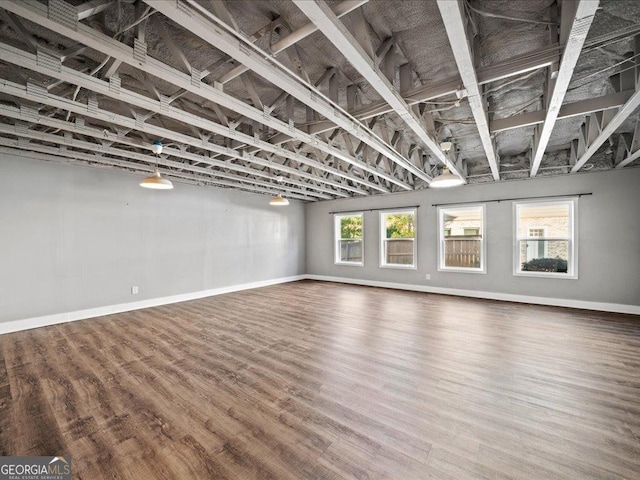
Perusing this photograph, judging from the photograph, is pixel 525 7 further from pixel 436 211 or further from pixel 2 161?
pixel 2 161

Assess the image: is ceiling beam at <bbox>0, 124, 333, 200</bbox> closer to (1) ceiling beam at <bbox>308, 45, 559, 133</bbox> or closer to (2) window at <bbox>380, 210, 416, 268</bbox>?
(1) ceiling beam at <bbox>308, 45, 559, 133</bbox>

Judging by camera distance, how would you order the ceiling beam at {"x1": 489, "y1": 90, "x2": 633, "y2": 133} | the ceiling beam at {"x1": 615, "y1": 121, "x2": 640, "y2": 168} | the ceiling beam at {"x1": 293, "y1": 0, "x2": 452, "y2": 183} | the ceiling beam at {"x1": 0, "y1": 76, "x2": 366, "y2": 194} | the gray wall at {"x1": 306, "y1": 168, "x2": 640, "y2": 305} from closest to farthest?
the ceiling beam at {"x1": 293, "y1": 0, "x2": 452, "y2": 183}
the ceiling beam at {"x1": 0, "y1": 76, "x2": 366, "y2": 194}
the ceiling beam at {"x1": 489, "y1": 90, "x2": 633, "y2": 133}
the ceiling beam at {"x1": 615, "y1": 121, "x2": 640, "y2": 168}
the gray wall at {"x1": 306, "y1": 168, "x2": 640, "y2": 305}

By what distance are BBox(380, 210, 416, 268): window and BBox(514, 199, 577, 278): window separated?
2251 millimetres

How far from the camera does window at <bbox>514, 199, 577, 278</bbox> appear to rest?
5199 mm

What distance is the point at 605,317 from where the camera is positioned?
448cm

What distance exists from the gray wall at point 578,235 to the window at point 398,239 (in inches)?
7.8

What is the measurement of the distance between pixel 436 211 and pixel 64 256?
7.77m

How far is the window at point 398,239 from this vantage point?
709cm

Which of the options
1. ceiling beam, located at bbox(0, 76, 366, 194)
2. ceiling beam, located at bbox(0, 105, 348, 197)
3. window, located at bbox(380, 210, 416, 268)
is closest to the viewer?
ceiling beam, located at bbox(0, 76, 366, 194)

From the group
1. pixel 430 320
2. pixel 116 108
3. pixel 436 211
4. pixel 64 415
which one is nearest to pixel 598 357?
pixel 430 320

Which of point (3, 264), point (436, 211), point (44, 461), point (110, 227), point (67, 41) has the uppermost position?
point (67, 41)

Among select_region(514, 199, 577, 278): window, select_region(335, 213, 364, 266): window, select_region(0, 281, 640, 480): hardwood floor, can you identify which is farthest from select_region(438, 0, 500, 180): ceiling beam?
select_region(335, 213, 364, 266): window

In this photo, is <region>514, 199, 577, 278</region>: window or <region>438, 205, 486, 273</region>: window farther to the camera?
<region>438, 205, 486, 273</region>: window

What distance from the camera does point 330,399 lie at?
7.31ft
